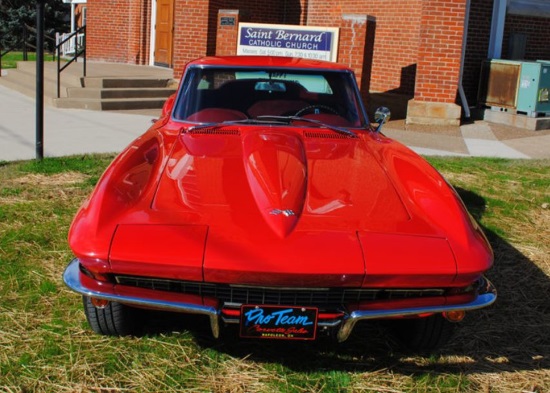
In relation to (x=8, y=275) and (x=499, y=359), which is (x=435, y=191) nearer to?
(x=499, y=359)

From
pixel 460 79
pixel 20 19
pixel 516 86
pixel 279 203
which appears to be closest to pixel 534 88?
pixel 516 86

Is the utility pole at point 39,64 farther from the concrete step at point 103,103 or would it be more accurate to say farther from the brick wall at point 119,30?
the brick wall at point 119,30

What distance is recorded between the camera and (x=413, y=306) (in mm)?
3062

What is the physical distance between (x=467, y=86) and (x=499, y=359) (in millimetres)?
10641

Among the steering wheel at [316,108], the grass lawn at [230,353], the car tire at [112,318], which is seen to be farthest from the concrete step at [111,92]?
the car tire at [112,318]

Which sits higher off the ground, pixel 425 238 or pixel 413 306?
pixel 425 238

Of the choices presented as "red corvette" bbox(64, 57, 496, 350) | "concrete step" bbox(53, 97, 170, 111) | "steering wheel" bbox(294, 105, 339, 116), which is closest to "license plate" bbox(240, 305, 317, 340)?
"red corvette" bbox(64, 57, 496, 350)

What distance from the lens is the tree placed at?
24.5 m

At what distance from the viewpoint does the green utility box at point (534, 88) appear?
1211cm

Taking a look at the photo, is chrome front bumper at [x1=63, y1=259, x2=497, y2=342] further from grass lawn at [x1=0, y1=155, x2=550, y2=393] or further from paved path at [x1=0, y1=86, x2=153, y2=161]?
paved path at [x1=0, y1=86, x2=153, y2=161]

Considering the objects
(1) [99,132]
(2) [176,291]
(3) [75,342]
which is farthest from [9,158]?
(2) [176,291]

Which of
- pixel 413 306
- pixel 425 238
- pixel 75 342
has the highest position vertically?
pixel 425 238

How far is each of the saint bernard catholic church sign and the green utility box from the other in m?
3.36

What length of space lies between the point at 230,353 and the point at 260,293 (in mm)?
704
